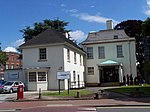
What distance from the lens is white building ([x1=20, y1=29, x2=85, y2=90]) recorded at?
37.2 m

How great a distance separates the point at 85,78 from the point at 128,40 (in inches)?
400

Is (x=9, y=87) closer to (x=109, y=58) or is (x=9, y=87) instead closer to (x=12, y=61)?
(x=109, y=58)

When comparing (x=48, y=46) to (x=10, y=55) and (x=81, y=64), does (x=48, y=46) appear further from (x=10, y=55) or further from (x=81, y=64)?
(x=10, y=55)

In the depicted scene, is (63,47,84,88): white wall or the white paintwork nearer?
the white paintwork

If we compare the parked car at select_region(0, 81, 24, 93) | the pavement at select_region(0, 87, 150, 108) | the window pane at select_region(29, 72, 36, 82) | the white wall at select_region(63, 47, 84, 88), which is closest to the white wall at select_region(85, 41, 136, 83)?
the white wall at select_region(63, 47, 84, 88)

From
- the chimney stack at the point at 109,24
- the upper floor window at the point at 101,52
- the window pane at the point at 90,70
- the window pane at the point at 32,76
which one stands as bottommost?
the window pane at the point at 32,76

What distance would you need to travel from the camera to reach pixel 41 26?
67.8m

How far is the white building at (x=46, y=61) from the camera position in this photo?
37.2 metres

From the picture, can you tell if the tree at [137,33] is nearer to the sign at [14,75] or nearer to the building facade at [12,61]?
the sign at [14,75]

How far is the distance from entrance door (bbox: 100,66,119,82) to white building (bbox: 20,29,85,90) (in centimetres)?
1020

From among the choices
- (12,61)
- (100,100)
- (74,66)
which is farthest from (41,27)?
(100,100)

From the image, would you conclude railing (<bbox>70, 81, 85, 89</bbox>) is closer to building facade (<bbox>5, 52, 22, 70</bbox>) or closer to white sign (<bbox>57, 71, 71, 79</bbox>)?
white sign (<bbox>57, 71, 71, 79</bbox>)

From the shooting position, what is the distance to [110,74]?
49.4 m

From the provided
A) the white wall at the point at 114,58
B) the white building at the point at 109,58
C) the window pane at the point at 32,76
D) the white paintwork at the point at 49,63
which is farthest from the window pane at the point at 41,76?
the white wall at the point at 114,58
